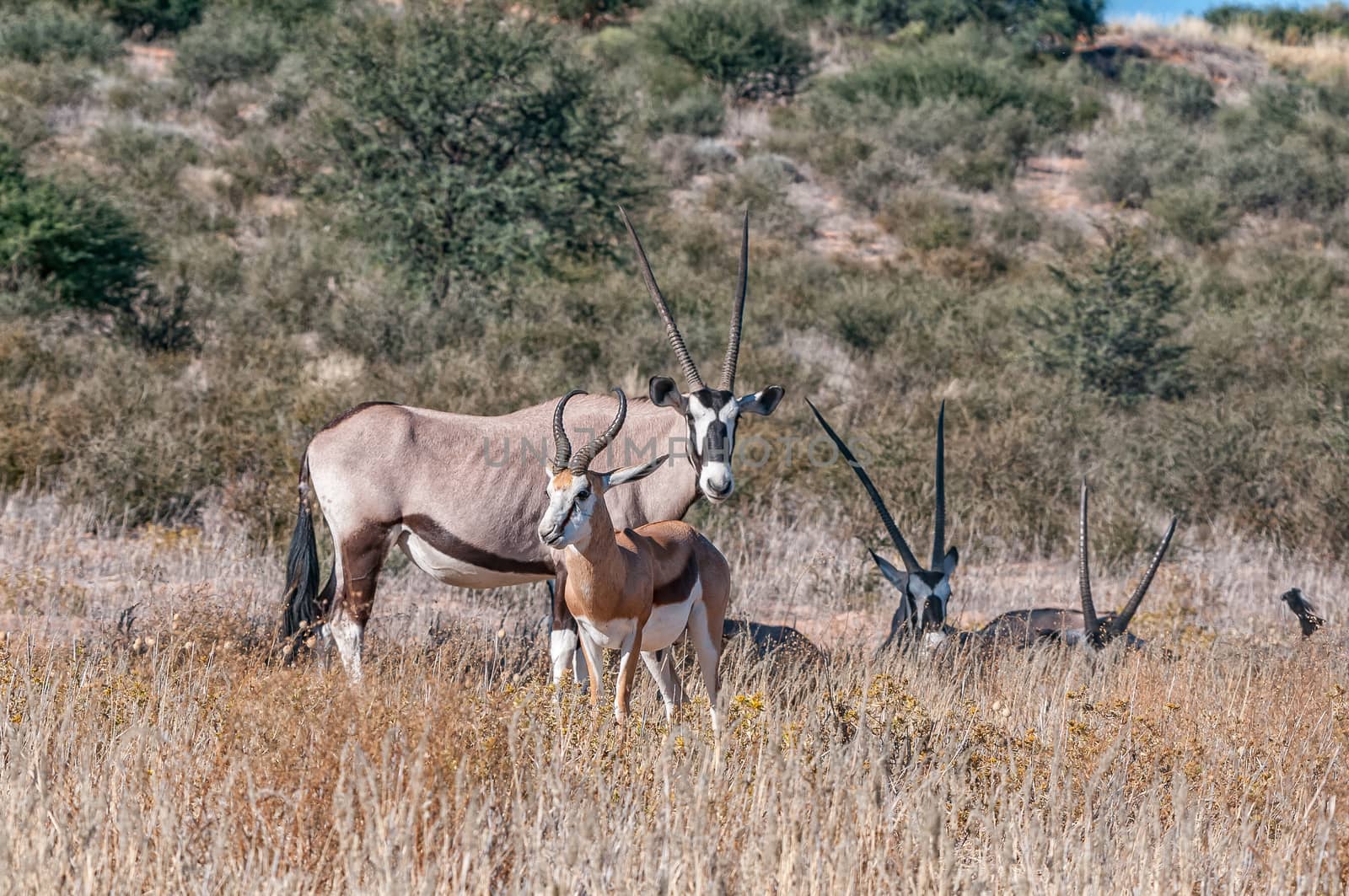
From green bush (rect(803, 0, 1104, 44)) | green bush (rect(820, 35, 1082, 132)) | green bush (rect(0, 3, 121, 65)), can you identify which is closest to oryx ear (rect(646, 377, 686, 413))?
green bush (rect(820, 35, 1082, 132))

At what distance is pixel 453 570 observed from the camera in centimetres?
671

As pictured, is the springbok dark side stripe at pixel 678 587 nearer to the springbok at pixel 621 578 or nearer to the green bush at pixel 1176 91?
the springbok at pixel 621 578

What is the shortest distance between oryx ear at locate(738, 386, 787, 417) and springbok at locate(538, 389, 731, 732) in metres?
1.08

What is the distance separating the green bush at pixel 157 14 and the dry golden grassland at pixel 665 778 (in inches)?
1499

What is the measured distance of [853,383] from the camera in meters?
16.0

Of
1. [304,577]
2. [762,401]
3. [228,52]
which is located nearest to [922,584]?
[762,401]

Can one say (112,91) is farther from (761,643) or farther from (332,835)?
(332,835)

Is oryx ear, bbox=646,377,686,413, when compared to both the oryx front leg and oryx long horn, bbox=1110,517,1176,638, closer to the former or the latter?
the oryx front leg

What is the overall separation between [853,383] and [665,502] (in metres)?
9.43

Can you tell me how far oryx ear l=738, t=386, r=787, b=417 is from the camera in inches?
265

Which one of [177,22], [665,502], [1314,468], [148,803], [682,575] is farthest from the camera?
[177,22]

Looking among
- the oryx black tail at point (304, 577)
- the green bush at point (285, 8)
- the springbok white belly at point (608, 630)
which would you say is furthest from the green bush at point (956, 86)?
the springbok white belly at point (608, 630)

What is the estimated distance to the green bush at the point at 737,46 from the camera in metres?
37.0

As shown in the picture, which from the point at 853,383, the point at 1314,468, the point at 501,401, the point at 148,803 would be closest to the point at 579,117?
the point at 853,383
